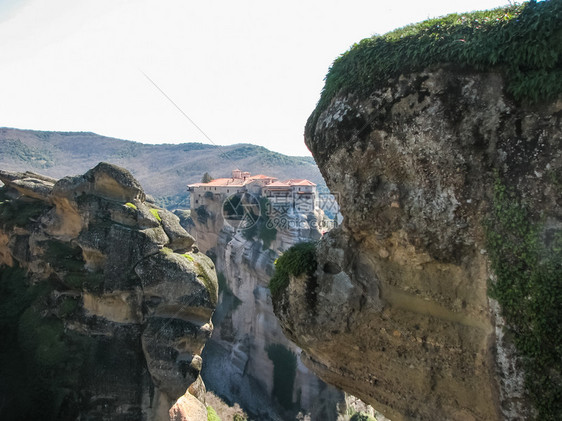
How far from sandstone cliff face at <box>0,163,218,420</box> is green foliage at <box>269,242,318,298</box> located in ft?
20.3

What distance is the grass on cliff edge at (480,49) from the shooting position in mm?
3500

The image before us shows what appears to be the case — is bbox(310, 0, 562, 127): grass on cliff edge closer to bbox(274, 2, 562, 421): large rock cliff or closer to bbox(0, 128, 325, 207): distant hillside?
bbox(274, 2, 562, 421): large rock cliff

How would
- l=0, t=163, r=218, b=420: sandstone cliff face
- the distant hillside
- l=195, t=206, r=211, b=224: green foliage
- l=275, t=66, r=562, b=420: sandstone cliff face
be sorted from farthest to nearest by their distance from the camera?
the distant hillside, l=195, t=206, r=211, b=224: green foliage, l=0, t=163, r=218, b=420: sandstone cliff face, l=275, t=66, r=562, b=420: sandstone cliff face

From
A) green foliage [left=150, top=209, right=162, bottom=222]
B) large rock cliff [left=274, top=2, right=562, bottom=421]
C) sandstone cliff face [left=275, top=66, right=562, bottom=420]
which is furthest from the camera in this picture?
green foliage [left=150, top=209, right=162, bottom=222]

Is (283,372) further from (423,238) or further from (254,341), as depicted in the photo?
(423,238)

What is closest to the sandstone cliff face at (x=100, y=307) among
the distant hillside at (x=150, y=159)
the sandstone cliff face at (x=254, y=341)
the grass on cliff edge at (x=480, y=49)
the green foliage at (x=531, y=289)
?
the grass on cliff edge at (x=480, y=49)

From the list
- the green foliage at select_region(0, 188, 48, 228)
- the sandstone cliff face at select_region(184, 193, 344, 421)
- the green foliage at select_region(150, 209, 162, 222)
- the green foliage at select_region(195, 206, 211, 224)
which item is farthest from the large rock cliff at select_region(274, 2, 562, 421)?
the green foliage at select_region(195, 206, 211, 224)

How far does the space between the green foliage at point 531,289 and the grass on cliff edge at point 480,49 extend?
3.25ft

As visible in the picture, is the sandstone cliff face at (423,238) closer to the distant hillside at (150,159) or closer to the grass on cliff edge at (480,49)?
the grass on cliff edge at (480,49)

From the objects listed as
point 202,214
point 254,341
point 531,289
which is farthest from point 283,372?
point 531,289

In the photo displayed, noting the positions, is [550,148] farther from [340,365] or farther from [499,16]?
[340,365]

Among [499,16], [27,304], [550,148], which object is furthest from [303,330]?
[27,304]

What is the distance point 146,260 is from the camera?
37.8 ft

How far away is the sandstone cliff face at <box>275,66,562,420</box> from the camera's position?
12.3ft
